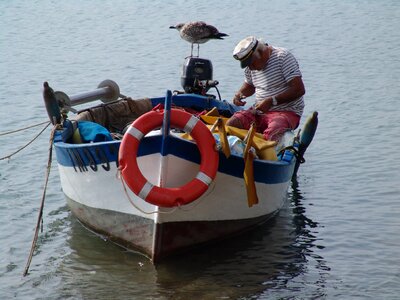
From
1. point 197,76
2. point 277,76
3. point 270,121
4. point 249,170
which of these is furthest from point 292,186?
point 249,170

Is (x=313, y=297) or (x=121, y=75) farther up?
(x=121, y=75)

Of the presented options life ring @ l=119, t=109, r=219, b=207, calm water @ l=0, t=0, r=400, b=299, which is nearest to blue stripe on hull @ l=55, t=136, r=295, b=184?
life ring @ l=119, t=109, r=219, b=207

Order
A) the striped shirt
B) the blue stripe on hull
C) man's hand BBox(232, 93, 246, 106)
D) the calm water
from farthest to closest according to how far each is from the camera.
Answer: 1. man's hand BBox(232, 93, 246, 106)
2. the striped shirt
3. the calm water
4. the blue stripe on hull

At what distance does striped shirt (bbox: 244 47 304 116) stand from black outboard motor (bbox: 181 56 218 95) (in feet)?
5.00

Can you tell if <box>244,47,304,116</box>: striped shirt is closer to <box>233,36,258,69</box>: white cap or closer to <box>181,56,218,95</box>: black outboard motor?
<box>233,36,258,69</box>: white cap

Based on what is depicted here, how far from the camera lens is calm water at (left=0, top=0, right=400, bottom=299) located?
7.79 metres

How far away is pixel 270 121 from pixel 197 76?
6.72 feet

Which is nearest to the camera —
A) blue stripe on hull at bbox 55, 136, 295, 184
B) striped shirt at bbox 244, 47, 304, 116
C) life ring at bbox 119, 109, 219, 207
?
life ring at bbox 119, 109, 219, 207

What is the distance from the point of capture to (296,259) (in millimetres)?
8266

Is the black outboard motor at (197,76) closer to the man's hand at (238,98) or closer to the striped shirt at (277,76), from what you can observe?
the man's hand at (238,98)

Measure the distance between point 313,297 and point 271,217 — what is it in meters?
1.75

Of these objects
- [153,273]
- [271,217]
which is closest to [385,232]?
[271,217]

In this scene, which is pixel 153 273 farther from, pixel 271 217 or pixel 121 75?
pixel 121 75

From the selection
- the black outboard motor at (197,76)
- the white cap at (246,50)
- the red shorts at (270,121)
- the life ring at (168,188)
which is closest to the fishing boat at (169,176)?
the life ring at (168,188)
